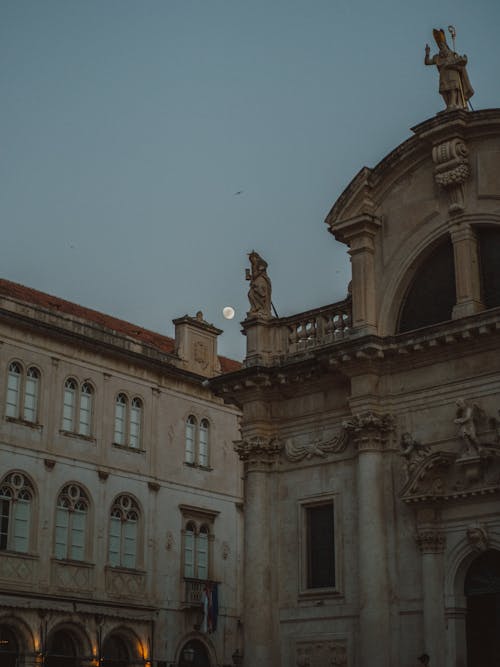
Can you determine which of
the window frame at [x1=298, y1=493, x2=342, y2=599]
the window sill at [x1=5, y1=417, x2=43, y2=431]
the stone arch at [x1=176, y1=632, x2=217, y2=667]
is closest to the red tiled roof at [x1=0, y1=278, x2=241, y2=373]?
the window sill at [x1=5, y1=417, x2=43, y2=431]

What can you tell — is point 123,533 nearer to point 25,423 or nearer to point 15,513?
point 15,513

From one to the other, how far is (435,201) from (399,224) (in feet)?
3.58

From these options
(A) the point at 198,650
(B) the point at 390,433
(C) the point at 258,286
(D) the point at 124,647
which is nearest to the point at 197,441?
(A) the point at 198,650

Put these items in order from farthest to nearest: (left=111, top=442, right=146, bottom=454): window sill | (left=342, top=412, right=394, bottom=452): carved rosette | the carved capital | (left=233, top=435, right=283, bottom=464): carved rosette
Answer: (left=111, top=442, right=146, bottom=454): window sill, (left=233, top=435, right=283, bottom=464): carved rosette, (left=342, top=412, right=394, bottom=452): carved rosette, the carved capital

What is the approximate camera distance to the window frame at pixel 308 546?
25.2 metres

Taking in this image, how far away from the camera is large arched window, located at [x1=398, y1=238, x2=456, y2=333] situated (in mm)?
25312

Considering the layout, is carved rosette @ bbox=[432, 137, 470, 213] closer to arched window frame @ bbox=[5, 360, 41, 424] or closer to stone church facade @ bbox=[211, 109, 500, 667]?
stone church facade @ bbox=[211, 109, 500, 667]

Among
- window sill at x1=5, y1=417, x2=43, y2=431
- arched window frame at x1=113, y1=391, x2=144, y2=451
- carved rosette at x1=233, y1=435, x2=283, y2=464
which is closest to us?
carved rosette at x1=233, y1=435, x2=283, y2=464

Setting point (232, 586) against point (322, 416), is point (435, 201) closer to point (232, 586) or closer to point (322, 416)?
point (322, 416)

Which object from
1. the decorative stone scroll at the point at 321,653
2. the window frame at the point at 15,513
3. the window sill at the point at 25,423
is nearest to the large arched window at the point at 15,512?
the window frame at the point at 15,513

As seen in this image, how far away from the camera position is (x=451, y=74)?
25750 mm

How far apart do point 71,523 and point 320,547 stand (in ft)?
50.6

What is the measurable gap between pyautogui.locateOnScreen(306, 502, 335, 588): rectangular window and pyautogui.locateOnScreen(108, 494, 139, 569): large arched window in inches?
622

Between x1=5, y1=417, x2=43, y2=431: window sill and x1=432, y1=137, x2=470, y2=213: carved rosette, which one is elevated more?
x1=432, y1=137, x2=470, y2=213: carved rosette
